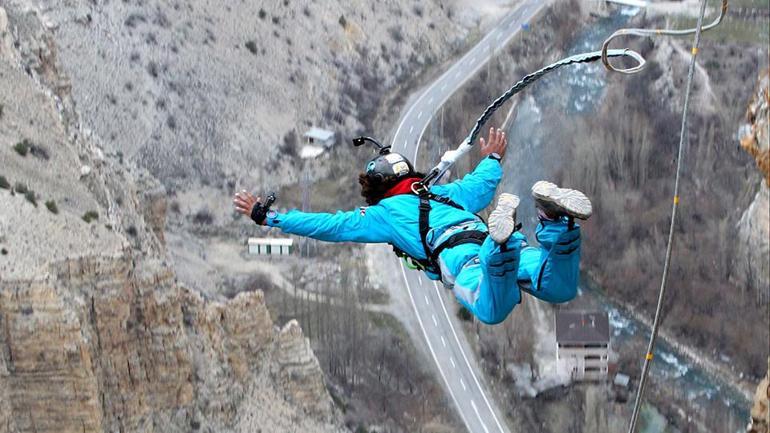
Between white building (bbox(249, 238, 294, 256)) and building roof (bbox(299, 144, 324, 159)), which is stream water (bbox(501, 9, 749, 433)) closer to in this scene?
building roof (bbox(299, 144, 324, 159))

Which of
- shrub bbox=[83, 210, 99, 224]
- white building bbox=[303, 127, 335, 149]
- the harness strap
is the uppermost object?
white building bbox=[303, 127, 335, 149]

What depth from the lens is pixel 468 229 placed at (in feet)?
32.7

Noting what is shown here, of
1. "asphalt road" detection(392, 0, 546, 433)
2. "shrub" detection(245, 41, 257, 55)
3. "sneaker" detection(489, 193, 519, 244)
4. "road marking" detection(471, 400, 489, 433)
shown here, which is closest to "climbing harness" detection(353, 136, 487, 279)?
"sneaker" detection(489, 193, 519, 244)

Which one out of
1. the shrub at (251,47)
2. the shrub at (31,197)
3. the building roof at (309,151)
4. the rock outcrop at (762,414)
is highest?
the shrub at (251,47)

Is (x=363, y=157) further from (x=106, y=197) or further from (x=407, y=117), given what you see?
(x=106, y=197)

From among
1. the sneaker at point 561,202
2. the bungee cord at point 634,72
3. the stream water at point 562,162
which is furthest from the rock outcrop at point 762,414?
the stream water at point 562,162

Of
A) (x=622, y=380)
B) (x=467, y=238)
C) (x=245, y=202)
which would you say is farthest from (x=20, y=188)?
(x=622, y=380)

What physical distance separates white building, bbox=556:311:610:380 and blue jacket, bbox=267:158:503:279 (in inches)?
937

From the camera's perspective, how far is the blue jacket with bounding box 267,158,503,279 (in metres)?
10.3

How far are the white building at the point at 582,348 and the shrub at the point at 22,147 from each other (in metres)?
17.4

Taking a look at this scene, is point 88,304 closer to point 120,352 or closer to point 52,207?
point 120,352

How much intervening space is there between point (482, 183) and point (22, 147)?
34.6 feet

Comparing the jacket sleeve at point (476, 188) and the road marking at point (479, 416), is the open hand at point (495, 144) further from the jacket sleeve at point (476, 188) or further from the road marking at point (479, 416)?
the road marking at point (479, 416)

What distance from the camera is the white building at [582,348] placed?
3403 centimetres
